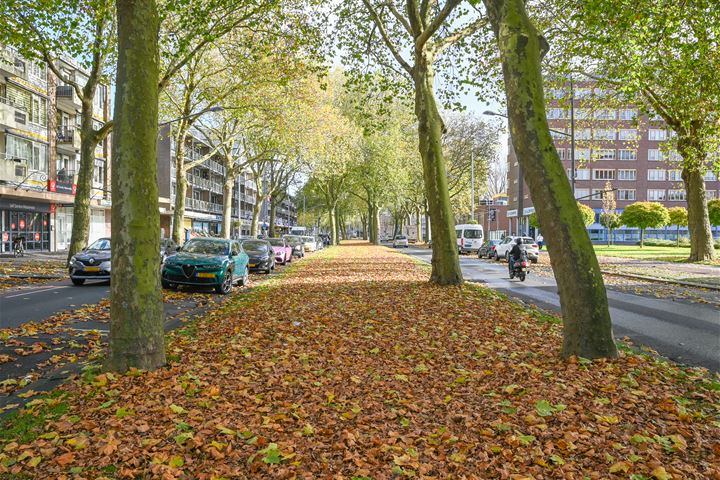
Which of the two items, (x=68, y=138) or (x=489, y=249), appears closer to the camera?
(x=489, y=249)

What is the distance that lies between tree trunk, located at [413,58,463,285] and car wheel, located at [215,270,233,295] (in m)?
5.91

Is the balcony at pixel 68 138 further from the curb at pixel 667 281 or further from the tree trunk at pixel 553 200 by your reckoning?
the tree trunk at pixel 553 200

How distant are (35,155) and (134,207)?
35.3m

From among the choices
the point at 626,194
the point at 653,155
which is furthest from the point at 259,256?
the point at 653,155

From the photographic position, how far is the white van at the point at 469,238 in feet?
142

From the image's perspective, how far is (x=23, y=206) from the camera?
35094 mm

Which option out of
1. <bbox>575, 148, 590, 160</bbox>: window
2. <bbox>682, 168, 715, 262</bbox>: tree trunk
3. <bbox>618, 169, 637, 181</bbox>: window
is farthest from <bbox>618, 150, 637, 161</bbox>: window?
<bbox>682, 168, 715, 262</bbox>: tree trunk

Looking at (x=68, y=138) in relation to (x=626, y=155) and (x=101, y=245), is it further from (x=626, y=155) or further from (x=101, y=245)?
(x=626, y=155)

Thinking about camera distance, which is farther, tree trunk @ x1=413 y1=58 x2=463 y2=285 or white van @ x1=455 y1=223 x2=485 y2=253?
white van @ x1=455 y1=223 x2=485 y2=253

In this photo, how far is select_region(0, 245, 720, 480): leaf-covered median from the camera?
3.75 meters

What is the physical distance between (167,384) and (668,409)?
4748 millimetres

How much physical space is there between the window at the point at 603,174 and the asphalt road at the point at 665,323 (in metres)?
73.7

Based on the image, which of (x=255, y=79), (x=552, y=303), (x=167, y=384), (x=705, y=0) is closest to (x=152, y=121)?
(x=167, y=384)

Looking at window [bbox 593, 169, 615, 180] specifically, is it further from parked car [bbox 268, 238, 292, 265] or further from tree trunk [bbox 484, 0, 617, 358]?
tree trunk [bbox 484, 0, 617, 358]
